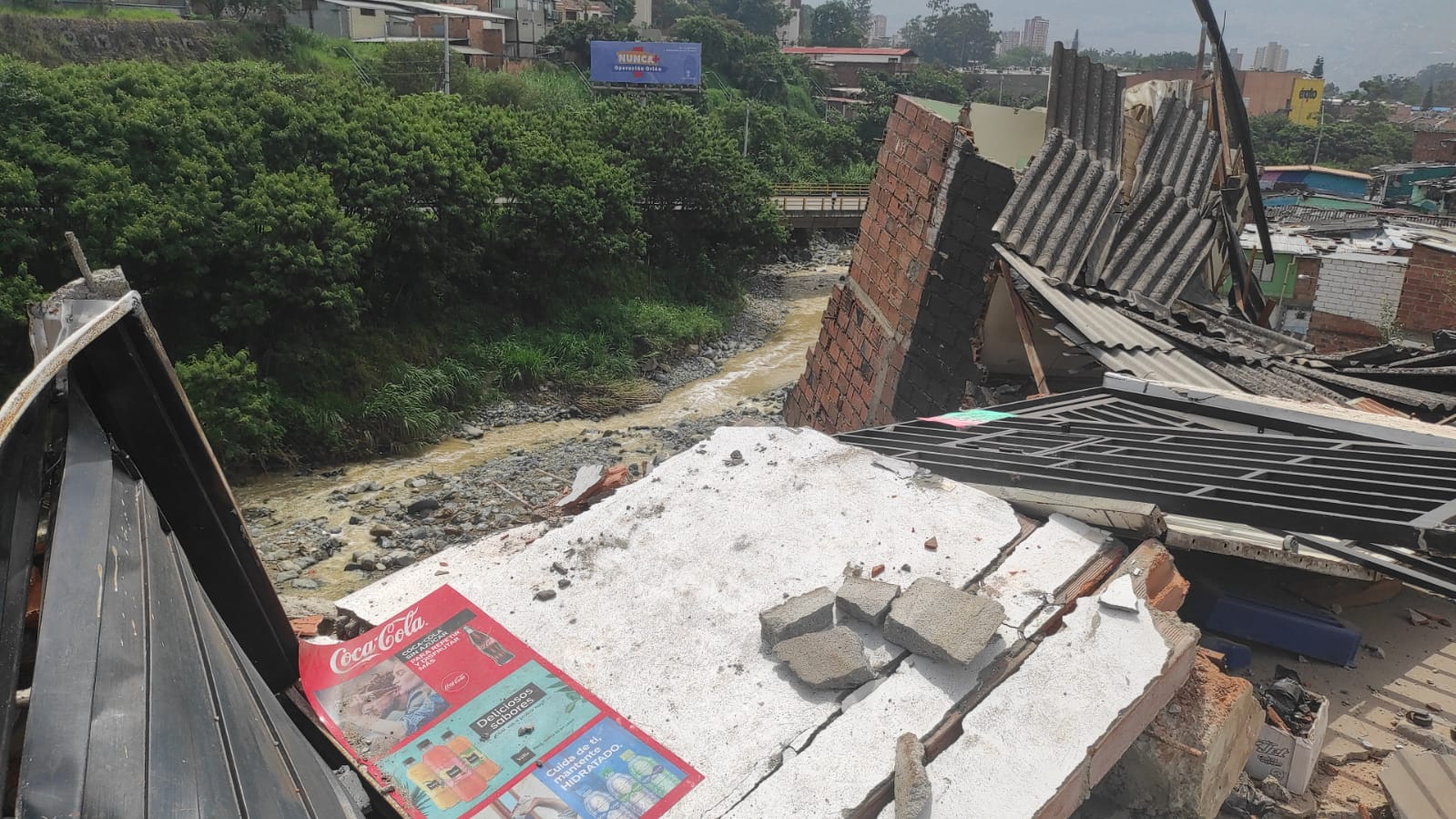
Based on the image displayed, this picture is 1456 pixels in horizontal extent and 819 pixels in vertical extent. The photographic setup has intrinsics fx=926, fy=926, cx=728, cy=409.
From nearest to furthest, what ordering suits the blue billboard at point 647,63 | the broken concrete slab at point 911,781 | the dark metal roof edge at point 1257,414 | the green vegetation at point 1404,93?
the broken concrete slab at point 911,781 → the dark metal roof edge at point 1257,414 → the blue billboard at point 647,63 → the green vegetation at point 1404,93

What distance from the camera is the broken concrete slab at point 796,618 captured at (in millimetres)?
3104

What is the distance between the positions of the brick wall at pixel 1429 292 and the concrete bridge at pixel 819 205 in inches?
648

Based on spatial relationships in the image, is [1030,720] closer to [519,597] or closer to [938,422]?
[519,597]

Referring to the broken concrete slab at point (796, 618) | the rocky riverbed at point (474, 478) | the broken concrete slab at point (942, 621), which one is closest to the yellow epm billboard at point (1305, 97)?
the rocky riverbed at point (474, 478)

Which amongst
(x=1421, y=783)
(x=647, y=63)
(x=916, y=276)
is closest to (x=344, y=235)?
(x=916, y=276)

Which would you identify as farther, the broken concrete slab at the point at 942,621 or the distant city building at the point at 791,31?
the distant city building at the point at 791,31

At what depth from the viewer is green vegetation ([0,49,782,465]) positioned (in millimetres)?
13320

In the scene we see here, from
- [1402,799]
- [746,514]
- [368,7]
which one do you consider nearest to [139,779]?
[746,514]

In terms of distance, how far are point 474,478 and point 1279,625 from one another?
1190 centimetres

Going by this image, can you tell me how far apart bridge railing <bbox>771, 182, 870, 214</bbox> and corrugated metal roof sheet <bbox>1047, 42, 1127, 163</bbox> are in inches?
823

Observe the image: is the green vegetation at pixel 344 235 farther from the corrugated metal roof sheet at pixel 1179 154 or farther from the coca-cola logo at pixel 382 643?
the corrugated metal roof sheet at pixel 1179 154

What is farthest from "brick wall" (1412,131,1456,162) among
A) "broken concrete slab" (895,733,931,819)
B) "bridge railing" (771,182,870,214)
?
"broken concrete slab" (895,733,931,819)

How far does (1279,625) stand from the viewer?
11.8 feet

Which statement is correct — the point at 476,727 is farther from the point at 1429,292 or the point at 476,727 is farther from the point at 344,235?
the point at 1429,292
